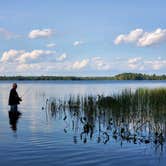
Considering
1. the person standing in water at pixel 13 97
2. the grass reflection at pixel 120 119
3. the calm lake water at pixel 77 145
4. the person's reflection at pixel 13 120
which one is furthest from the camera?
the person standing in water at pixel 13 97

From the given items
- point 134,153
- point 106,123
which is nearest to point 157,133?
point 134,153

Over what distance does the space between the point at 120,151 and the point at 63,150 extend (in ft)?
6.14

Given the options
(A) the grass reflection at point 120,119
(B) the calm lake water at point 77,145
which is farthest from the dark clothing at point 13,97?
(B) the calm lake water at point 77,145

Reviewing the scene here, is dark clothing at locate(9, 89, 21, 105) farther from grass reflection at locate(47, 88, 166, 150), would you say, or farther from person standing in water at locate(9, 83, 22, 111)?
grass reflection at locate(47, 88, 166, 150)

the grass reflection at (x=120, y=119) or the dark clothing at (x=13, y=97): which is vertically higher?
the dark clothing at (x=13, y=97)

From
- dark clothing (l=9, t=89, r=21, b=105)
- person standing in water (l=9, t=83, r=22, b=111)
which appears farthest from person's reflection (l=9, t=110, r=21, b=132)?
dark clothing (l=9, t=89, r=21, b=105)

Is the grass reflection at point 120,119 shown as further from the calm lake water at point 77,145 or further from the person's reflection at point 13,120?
the person's reflection at point 13,120

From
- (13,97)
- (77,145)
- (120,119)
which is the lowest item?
(77,145)

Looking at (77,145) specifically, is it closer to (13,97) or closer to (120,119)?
(120,119)

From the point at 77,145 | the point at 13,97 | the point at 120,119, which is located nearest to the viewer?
the point at 77,145

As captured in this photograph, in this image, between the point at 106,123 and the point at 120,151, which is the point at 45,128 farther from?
the point at 120,151

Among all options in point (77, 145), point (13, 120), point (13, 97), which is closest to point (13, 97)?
point (13, 97)

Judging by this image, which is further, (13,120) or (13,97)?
(13,97)

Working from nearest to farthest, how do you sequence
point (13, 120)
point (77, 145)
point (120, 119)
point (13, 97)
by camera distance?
point (77, 145), point (120, 119), point (13, 120), point (13, 97)
